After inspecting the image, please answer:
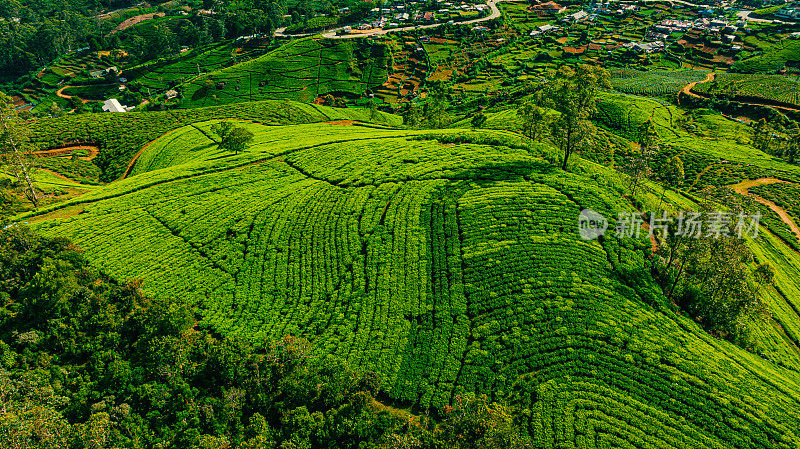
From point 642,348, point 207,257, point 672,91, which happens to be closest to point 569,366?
point 642,348

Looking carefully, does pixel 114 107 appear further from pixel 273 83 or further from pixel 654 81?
pixel 654 81

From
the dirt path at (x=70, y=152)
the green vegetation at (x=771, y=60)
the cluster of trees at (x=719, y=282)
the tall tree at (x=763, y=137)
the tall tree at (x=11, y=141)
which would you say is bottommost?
the tall tree at (x=763, y=137)

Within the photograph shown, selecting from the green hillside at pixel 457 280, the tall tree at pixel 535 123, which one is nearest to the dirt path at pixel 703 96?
the tall tree at pixel 535 123

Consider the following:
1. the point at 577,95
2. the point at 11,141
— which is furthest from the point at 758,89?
the point at 11,141

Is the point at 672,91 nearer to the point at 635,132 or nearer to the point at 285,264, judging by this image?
the point at 635,132

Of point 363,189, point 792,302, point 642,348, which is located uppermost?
point 363,189

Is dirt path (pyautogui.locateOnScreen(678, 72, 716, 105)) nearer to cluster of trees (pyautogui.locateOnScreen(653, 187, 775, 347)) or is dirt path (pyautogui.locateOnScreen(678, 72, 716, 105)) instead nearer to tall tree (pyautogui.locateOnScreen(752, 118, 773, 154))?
tall tree (pyautogui.locateOnScreen(752, 118, 773, 154))

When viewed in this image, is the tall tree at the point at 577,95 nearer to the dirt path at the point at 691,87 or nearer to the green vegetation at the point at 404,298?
the green vegetation at the point at 404,298
